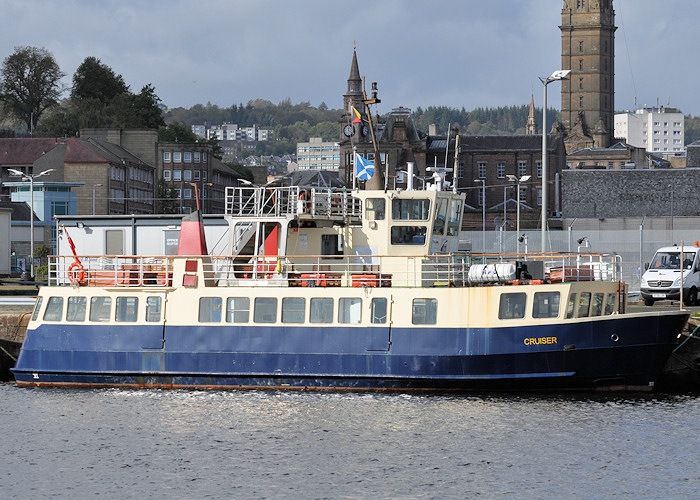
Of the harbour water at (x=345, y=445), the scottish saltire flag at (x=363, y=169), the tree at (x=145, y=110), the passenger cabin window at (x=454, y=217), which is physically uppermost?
the tree at (x=145, y=110)

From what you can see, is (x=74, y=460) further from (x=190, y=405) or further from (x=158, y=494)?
(x=190, y=405)

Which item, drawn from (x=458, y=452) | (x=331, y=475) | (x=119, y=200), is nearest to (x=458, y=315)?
(x=458, y=452)

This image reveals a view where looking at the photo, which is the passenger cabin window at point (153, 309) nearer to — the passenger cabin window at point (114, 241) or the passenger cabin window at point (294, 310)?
the passenger cabin window at point (294, 310)

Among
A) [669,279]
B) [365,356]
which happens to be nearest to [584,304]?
[365,356]

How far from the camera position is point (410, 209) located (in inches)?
1433

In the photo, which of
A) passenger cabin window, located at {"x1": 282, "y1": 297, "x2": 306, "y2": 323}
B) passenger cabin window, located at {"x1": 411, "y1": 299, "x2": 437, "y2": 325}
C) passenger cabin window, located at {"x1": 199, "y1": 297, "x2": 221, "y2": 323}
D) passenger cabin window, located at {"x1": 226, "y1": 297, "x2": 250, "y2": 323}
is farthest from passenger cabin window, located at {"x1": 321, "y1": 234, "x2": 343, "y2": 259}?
passenger cabin window, located at {"x1": 411, "y1": 299, "x2": 437, "y2": 325}

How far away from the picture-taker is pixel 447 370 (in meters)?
32.7

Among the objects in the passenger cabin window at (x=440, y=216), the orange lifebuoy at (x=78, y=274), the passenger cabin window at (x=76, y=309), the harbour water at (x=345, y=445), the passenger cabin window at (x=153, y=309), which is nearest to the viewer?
the harbour water at (x=345, y=445)

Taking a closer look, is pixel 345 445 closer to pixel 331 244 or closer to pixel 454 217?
pixel 331 244

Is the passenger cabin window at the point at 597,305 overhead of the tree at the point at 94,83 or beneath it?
beneath

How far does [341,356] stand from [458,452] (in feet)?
22.3

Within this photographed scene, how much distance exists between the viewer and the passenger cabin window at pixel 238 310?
34.2 meters

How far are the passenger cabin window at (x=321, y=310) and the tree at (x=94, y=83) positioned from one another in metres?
124

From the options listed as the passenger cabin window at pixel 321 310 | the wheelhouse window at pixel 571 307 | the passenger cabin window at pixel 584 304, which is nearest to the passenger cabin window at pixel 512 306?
the wheelhouse window at pixel 571 307
